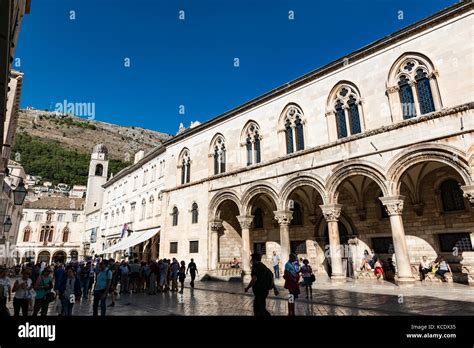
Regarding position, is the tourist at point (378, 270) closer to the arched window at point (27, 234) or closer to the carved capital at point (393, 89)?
the carved capital at point (393, 89)

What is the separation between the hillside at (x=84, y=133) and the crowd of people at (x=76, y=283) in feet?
324

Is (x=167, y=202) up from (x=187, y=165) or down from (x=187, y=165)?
down

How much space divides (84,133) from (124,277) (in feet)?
457

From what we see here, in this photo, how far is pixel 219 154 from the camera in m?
22.1

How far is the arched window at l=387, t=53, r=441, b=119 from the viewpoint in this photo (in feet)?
42.3

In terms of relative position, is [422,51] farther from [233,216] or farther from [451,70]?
[233,216]

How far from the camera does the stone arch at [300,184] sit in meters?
15.3

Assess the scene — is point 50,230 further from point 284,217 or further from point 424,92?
point 424,92

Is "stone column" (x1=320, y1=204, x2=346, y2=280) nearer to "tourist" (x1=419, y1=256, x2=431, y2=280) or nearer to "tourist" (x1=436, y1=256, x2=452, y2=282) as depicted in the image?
"tourist" (x1=419, y1=256, x2=431, y2=280)

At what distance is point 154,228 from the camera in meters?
26.7

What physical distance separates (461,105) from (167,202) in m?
20.3

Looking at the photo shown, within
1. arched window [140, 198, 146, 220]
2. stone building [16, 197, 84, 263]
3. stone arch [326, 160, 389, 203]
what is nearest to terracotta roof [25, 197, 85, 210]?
stone building [16, 197, 84, 263]

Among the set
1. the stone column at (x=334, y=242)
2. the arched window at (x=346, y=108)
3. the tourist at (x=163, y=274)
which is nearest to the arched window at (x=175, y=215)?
the tourist at (x=163, y=274)
